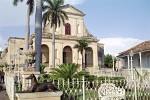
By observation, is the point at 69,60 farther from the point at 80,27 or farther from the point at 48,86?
the point at 48,86

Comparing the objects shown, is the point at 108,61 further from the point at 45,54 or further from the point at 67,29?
the point at 45,54

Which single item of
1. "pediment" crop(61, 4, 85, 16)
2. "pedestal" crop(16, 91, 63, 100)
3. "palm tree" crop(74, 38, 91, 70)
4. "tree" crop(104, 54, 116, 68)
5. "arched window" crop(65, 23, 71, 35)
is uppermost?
"pediment" crop(61, 4, 85, 16)

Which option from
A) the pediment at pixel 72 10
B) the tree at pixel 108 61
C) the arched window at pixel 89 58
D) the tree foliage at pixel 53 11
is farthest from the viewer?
the tree at pixel 108 61

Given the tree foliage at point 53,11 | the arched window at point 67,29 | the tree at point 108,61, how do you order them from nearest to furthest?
the tree foliage at point 53,11 → the arched window at point 67,29 → the tree at point 108,61

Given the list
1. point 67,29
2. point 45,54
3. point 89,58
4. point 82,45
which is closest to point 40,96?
point 82,45

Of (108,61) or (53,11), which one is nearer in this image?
(53,11)

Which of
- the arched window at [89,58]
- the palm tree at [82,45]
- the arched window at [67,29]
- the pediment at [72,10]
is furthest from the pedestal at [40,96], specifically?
the arched window at [89,58]

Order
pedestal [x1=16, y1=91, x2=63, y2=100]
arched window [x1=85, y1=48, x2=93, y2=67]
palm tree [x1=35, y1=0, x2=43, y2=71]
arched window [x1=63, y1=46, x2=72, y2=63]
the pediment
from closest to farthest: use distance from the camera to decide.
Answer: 1. pedestal [x1=16, y1=91, x2=63, y2=100]
2. palm tree [x1=35, y1=0, x2=43, y2=71]
3. arched window [x1=63, y1=46, x2=72, y2=63]
4. the pediment
5. arched window [x1=85, y1=48, x2=93, y2=67]

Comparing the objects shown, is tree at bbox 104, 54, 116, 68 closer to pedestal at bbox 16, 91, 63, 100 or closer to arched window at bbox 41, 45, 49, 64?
arched window at bbox 41, 45, 49, 64

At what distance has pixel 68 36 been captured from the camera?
4928 centimetres

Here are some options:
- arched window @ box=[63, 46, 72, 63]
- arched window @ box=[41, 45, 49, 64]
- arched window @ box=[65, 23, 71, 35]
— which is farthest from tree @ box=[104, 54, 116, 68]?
arched window @ box=[41, 45, 49, 64]

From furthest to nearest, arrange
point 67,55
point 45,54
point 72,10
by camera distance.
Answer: point 72,10
point 67,55
point 45,54

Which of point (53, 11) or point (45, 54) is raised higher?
point (53, 11)

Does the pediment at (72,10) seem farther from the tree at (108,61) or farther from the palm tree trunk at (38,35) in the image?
the palm tree trunk at (38,35)
